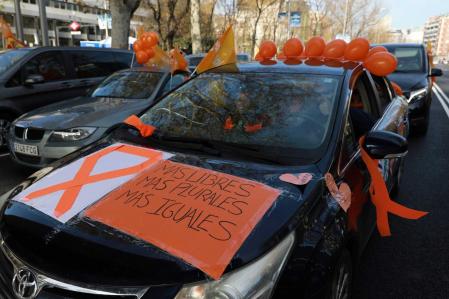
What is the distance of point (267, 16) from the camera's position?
1620 inches

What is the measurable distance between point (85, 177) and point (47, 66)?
228 inches

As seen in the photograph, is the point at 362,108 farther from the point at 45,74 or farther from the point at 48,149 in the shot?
the point at 45,74

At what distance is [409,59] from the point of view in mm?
8773

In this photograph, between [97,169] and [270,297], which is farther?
[97,169]

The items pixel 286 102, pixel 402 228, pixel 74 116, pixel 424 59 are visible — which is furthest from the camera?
pixel 424 59

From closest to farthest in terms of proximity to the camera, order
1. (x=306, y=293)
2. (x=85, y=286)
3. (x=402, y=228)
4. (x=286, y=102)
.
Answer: (x=85, y=286) → (x=306, y=293) → (x=286, y=102) → (x=402, y=228)

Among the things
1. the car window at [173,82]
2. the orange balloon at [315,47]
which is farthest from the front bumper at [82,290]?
the car window at [173,82]

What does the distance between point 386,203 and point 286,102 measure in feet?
3.15

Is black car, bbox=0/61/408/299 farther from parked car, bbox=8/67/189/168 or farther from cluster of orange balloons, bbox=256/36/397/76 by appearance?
parked car, bbox=8/67/189/168

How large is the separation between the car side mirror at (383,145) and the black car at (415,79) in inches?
210

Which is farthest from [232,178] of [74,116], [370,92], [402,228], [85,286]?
[74,116]

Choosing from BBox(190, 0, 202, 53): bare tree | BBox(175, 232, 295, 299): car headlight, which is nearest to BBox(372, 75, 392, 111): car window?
BBox(175, 232, 295, 299): car headlight

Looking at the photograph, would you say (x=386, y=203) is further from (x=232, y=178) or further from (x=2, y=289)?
(x=2, y=289)

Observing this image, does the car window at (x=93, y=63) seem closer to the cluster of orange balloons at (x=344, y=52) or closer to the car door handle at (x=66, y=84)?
the car door handle at (x=66, y=84)
